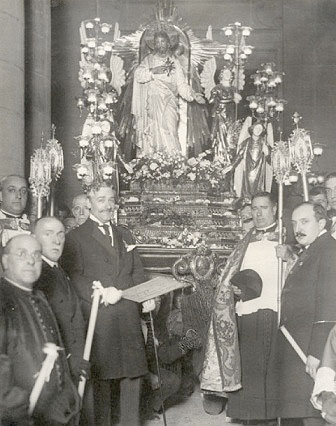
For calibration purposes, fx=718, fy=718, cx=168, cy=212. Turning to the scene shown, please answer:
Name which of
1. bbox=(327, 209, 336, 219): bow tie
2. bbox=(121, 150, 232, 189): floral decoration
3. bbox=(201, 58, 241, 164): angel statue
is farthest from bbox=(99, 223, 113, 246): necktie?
bbox=(201, 58, 241, 164): angel statue

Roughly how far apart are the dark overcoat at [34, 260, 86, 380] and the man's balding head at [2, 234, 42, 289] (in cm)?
58

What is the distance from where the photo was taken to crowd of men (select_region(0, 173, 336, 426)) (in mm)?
3420

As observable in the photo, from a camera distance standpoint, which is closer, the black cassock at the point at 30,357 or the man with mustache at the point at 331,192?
the black cassock at the point at 30,357

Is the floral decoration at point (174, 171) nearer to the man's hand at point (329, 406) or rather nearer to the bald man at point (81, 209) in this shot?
the bald man at point (81, 209)

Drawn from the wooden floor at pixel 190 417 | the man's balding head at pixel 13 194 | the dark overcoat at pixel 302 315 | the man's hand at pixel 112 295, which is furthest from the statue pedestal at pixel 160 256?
the dark overcoat at pixel 302 315

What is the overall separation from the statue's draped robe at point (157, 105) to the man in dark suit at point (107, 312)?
4.83 m

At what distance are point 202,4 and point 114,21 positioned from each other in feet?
4.84

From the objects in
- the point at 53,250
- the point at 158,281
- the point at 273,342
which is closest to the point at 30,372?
the point at 53,250

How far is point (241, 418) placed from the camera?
5.63 m

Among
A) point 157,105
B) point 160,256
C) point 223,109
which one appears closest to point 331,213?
point 160,256

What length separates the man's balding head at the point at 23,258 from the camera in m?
3.48

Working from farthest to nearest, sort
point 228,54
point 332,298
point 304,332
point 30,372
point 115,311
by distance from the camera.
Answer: point 228,54 < point 115,311 < point 304,332 < point 332,298 < point 30,372

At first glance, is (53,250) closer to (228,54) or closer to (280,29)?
(228,54)

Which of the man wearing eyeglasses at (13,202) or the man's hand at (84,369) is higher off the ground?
the man wearing eyeglasses at (13,202)
